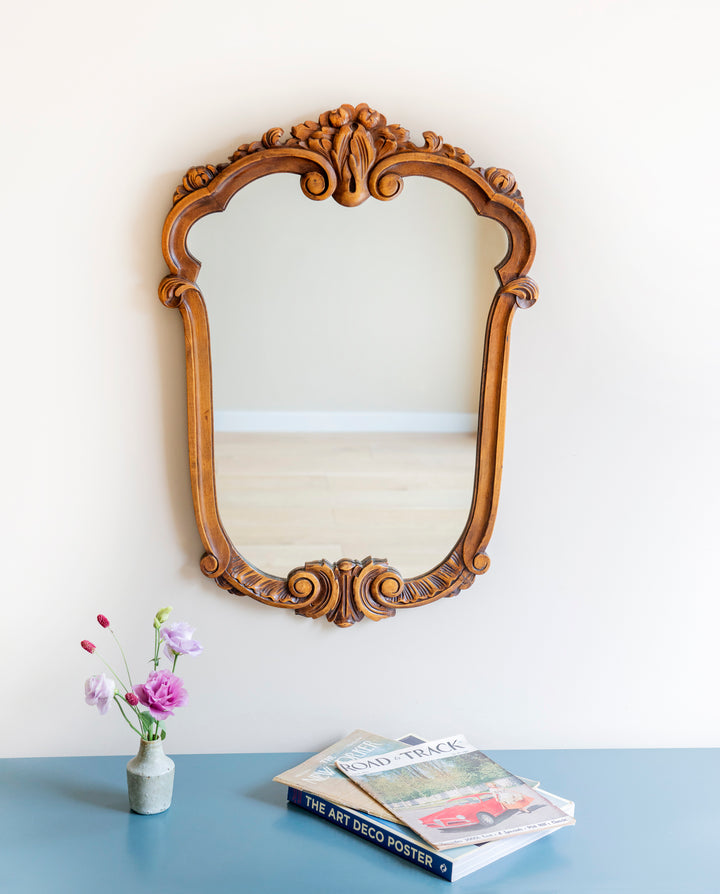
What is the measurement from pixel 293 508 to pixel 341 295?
1.21 feet

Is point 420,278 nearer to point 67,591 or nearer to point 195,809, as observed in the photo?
point 67,591

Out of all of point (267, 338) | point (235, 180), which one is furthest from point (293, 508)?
point (235, 180)

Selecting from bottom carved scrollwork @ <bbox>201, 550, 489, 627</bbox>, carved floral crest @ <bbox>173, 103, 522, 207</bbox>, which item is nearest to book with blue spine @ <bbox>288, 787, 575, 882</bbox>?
bottom carved scrollwork @ <bbox>201, 550, 489, 627</bbox>

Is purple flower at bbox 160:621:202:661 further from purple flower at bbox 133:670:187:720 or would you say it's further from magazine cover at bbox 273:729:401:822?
magazine cover at bbox 273:729:401:822

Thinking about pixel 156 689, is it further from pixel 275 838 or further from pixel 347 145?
pixel 347 145

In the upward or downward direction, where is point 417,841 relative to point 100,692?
downward

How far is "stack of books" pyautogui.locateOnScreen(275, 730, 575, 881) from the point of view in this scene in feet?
4.14

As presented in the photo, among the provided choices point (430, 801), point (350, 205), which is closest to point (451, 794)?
point (430, 801)

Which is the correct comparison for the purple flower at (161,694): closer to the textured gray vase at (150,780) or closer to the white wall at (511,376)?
the textured gray vase at (150,780)

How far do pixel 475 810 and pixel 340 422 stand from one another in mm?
650

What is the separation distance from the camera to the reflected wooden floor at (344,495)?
58.0 inches

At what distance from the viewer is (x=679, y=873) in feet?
4.15

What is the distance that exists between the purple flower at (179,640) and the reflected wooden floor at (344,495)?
0.18 m

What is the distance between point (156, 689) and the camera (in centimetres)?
134
